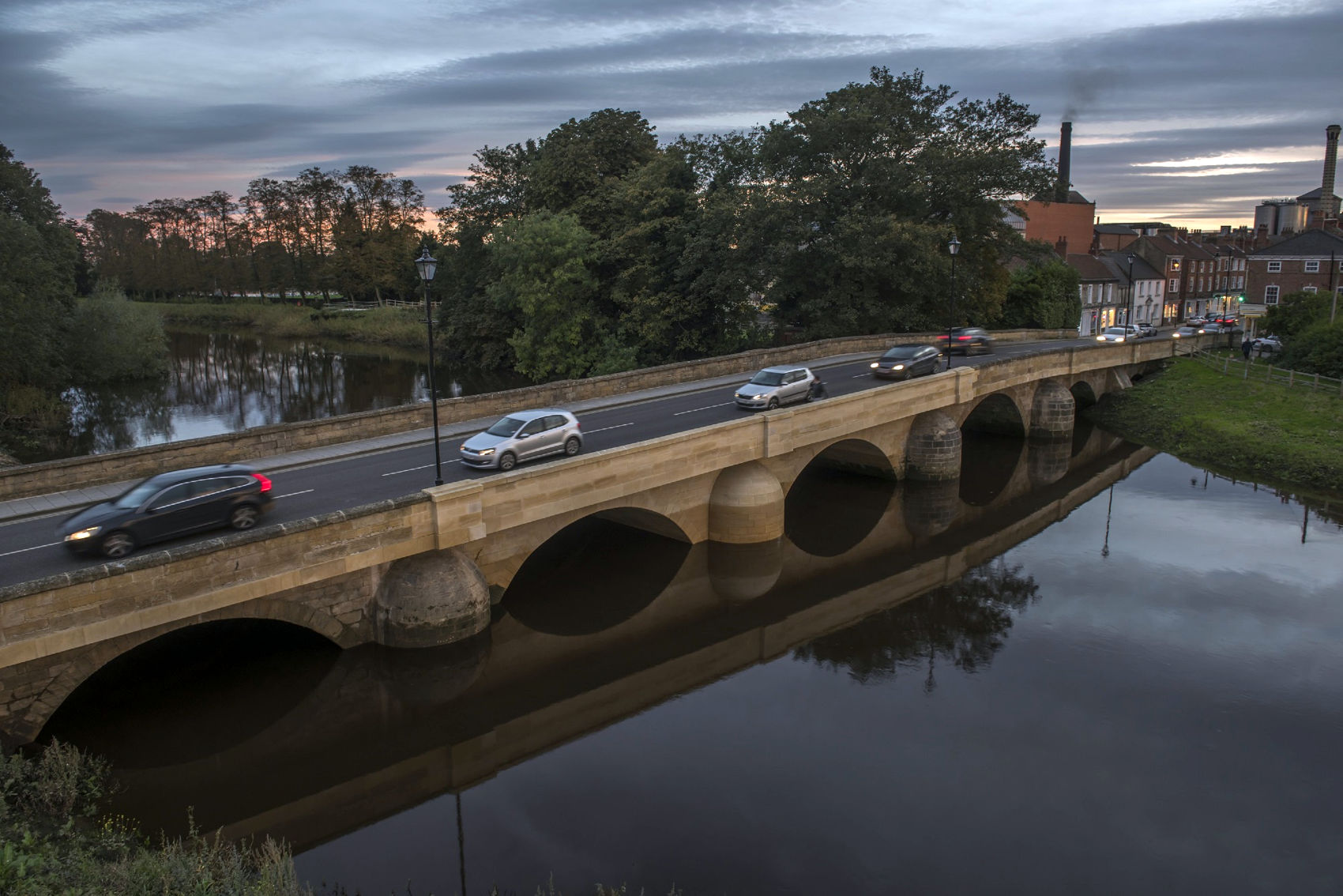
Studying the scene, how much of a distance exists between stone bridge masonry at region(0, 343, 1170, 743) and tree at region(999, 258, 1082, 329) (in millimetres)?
34088

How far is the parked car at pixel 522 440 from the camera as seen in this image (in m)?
22.3

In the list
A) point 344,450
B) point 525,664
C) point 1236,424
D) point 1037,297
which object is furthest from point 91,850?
point 1037,297

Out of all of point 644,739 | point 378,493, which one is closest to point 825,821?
point 644,739

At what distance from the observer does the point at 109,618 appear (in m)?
14.9

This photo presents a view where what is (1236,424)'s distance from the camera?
4147cm

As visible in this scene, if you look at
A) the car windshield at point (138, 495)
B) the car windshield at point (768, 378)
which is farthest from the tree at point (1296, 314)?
the car windshield at point (138, 495)

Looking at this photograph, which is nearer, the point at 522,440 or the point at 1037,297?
the point at 522,440

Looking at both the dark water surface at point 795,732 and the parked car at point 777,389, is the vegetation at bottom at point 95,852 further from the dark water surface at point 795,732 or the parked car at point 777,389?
the parked car at point 777,389

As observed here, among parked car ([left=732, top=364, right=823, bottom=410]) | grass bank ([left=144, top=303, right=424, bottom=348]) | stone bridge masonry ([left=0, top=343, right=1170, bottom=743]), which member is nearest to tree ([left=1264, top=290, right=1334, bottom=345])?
A: stone bridge masonry ([left=0, top=343, right=1170, bottom=743])

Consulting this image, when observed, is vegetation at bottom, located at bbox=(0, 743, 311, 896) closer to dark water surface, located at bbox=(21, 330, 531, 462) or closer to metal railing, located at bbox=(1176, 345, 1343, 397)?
dark water surface, located at bbox=(21, 330, 531, 462)

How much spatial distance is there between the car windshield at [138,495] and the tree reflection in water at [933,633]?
14817 millimetres

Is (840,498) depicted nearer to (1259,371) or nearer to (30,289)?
(1259,371)

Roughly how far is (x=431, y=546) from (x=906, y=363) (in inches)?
914

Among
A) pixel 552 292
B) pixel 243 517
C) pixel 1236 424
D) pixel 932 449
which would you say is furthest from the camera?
pixel 552 292
